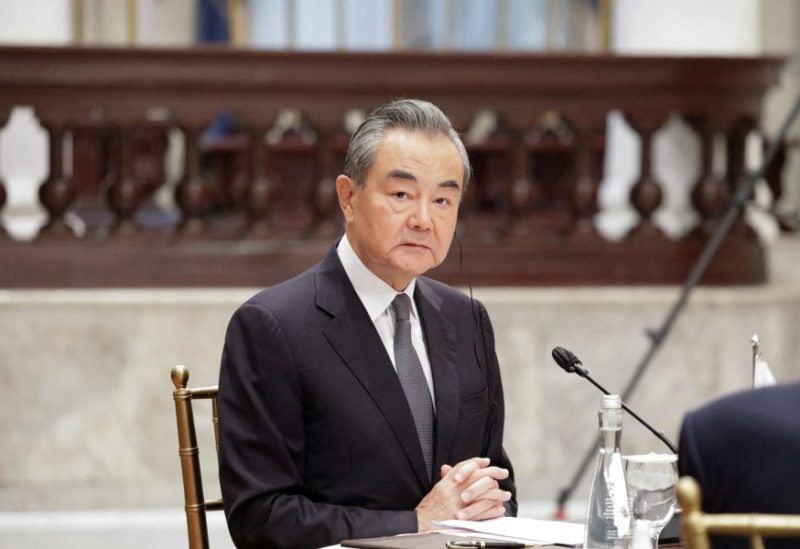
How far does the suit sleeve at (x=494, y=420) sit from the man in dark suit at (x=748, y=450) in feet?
3.94

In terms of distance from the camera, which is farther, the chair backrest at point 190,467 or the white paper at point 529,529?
the chair backrest at point 190,467

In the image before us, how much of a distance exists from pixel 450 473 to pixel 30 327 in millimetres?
2759

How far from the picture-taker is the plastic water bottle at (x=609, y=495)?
2.32 meters

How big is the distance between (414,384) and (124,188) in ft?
8.77

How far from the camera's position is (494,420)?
2988mm

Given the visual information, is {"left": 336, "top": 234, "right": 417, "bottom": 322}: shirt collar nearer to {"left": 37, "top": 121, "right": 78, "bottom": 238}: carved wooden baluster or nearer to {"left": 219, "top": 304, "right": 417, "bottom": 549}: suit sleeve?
{"left": 219, "top": 304, "right": 417, "bottom": 549}: suit sleeve

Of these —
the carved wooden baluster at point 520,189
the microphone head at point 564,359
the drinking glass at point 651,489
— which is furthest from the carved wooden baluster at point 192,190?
the drinking glass at point 651,489

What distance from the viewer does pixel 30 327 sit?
16.4 feet

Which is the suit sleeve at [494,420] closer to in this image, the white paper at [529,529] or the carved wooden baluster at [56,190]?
the white paper at [529,529]

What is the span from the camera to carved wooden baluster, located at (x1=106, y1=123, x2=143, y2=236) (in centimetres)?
525

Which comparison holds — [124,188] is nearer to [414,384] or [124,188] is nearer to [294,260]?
[294,260]

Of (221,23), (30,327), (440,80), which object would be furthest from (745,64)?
(221,23)

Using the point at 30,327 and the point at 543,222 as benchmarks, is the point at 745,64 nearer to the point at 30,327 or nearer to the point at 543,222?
the point at 543,222

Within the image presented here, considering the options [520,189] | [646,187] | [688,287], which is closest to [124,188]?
[520,189]
